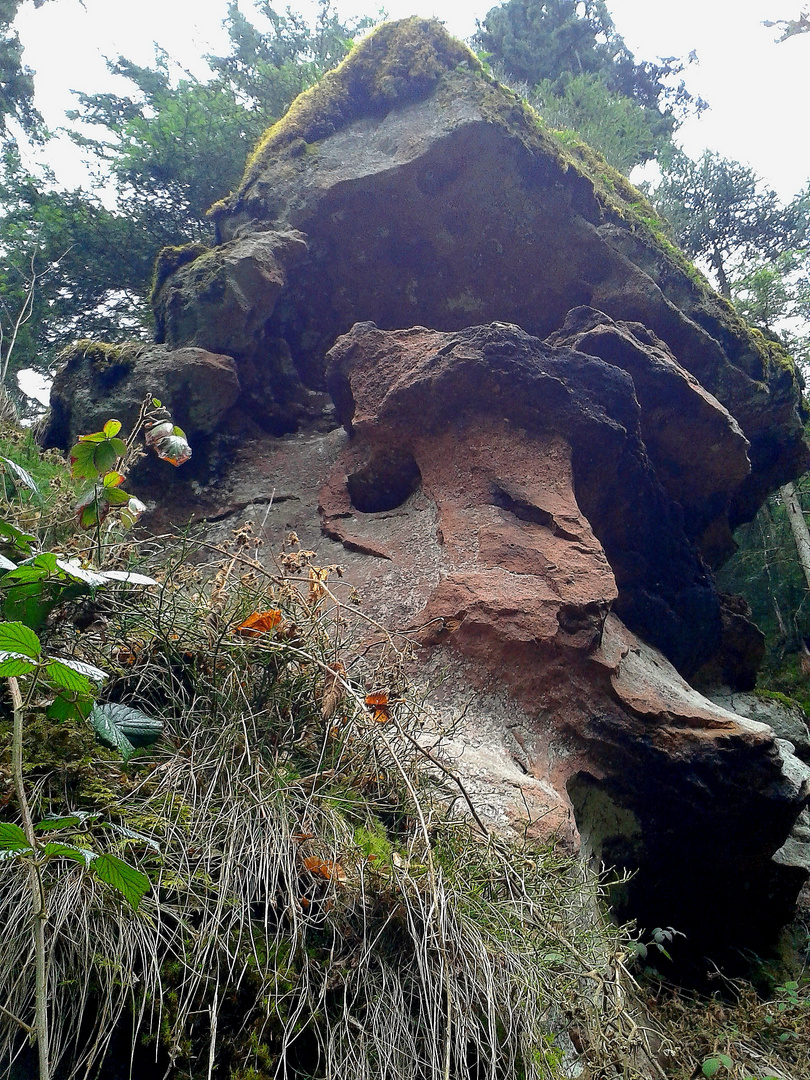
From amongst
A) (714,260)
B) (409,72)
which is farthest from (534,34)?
(409,72)

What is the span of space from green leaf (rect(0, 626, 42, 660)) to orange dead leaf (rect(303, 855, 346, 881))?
92 cm

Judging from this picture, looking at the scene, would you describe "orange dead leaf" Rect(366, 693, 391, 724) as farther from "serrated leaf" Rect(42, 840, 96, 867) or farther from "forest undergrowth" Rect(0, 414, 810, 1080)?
"serrated leaf" Rect(42, 840, 96, 867)

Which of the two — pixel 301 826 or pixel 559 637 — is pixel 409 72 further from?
pixel 301 826

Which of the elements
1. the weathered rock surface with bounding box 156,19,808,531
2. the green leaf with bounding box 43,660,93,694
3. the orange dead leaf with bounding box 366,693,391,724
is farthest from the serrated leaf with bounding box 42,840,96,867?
the weathered rock surface with bounding box 156,19,808,531

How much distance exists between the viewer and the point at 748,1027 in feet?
12.3

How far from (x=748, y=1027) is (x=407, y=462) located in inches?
150

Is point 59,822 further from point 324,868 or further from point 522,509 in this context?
point 522,509

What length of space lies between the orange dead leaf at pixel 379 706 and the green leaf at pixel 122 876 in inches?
45.9

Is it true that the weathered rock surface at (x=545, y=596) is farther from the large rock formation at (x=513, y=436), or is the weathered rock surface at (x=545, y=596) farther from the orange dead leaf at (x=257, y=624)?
the orange dead leaf at (x=257, y=624)

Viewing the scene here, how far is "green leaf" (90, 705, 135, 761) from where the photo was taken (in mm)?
1754

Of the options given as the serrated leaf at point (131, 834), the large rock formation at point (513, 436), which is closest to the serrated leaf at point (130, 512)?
the serrated leaf at point (131, 834)

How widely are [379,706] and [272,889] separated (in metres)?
0.77

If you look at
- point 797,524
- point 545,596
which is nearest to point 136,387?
point 545,596

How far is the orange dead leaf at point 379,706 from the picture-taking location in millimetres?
2473
